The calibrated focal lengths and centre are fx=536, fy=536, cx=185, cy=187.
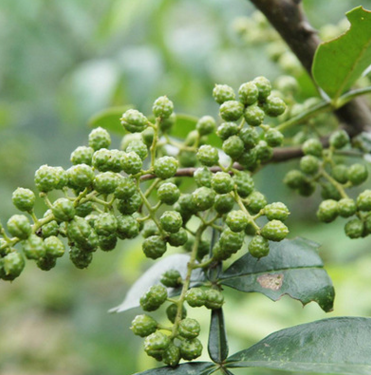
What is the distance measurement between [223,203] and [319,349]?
0.50 m

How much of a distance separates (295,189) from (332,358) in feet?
3.10

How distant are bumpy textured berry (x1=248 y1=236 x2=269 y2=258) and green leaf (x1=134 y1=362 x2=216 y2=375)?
0.36 m

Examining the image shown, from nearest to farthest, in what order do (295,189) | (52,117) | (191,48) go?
(295,189)
(191,48)
(52,117)

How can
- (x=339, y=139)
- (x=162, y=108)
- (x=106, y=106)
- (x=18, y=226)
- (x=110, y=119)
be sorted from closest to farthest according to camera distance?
1. (x=18, y=226)
2. (x=162, y=108)
3. (x=339, y=139)
4. (x=110, y=119)
5. (x=106, y=106)

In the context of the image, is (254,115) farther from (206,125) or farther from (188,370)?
(188,370)

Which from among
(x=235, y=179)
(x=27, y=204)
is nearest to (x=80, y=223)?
(x=27, y=204)

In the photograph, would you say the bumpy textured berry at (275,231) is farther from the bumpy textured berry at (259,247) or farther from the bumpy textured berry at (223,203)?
the bumpy textured berry at (223,203)

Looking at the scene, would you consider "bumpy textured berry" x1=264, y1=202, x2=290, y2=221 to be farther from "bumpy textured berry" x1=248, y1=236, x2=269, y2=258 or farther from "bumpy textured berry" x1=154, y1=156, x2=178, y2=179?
"bumpy textured berry" x1=154, y1=156, x2=178, y2=179

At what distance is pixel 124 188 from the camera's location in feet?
5.00

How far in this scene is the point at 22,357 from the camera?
7.67 metres

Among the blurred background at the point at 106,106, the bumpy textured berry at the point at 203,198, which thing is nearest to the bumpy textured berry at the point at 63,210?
the bumpy textured berry at the point at 203,198

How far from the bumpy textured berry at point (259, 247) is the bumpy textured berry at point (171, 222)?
9.0 inches

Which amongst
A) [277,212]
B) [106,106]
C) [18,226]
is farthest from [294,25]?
[106,106]

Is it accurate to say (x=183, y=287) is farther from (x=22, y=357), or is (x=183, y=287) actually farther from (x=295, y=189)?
(x=22, y=357)
